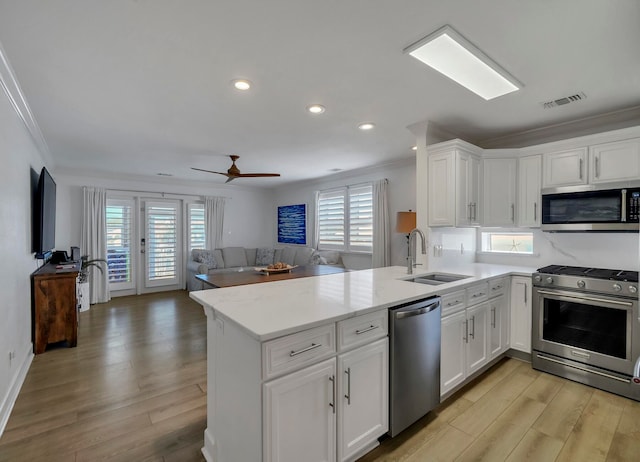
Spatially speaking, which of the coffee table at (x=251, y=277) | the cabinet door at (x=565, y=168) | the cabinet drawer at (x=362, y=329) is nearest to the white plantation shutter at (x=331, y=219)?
the coffee table at (x=251, y=277)

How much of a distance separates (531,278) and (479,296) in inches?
27.8

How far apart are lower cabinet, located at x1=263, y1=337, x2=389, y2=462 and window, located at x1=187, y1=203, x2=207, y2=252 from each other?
598 cm

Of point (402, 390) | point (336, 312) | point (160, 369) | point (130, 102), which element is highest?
point (130, 102)

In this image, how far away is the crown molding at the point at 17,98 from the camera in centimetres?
202

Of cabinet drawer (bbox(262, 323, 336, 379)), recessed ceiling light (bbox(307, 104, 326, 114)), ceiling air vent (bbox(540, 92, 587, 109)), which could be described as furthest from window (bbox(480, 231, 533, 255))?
cabinet drawer (bbox(262, 323, 336, 379))

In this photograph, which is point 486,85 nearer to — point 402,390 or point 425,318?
Result: point 425,318

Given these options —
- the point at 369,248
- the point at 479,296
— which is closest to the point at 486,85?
the point at 479,296

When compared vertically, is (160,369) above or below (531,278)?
below

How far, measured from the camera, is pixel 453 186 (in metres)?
3.05

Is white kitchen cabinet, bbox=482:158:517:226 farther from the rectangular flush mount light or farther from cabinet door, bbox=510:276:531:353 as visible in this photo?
the rectangular flush mount light

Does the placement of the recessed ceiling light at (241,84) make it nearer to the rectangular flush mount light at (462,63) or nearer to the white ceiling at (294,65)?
the white ceiling at (294,65)

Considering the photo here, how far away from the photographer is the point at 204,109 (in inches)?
109

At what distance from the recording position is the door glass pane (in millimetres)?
2408

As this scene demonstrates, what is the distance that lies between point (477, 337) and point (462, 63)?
215 centimetres
